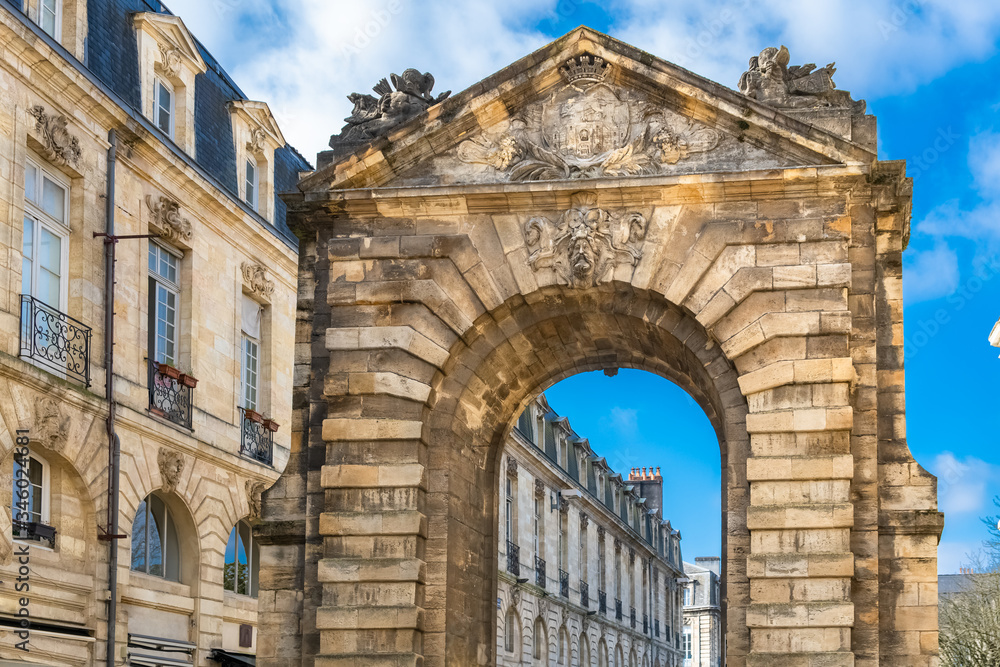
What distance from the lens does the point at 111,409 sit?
16469 millimetres

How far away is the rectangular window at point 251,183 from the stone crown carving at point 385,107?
302 inches

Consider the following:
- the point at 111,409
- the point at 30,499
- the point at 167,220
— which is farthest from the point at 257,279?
the point at 30,499

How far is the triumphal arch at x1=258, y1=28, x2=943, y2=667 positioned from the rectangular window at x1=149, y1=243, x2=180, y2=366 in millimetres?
5017

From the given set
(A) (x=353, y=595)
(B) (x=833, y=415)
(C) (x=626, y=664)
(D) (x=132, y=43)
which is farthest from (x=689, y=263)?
(C) (x=626, y=664)

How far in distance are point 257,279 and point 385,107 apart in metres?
7.63

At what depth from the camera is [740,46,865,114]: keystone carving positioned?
13.3 metres

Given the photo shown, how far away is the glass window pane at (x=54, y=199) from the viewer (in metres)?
16.0

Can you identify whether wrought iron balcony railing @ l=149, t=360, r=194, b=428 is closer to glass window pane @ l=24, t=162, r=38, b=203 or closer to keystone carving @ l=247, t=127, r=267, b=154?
glass window pane @ l=24, t=162, r=38, b=203

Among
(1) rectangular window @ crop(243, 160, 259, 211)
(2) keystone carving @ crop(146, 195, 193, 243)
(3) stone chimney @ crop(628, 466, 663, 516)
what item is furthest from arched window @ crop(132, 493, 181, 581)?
(3) stone chimney @ crop(628, 466, 663, 516)

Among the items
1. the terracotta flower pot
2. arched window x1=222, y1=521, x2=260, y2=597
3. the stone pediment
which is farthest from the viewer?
arched window x1=222, y1=521, x2=260, y2=597

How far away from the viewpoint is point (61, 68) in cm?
1580

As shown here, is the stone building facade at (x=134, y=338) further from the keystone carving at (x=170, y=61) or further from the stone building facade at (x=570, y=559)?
the stone building facade at (x=570, y=559)

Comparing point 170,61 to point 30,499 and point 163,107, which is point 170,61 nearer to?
point 163,107

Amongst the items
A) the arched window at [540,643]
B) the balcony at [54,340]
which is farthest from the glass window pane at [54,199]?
the arched window at [540,643]
